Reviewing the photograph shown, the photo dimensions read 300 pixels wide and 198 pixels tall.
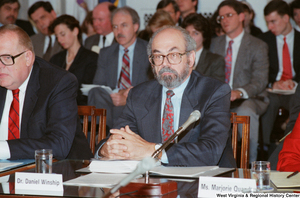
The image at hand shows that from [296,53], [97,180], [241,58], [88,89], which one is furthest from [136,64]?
[97,180]

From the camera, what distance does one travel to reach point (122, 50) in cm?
490

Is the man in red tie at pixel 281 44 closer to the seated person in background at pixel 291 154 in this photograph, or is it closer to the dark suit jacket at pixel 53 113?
the seated person in background at pixel 291 154

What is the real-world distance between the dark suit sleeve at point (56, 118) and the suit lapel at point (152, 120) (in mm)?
449

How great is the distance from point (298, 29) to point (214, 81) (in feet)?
11.5

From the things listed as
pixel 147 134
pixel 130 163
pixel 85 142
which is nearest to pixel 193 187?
pixel 130 163

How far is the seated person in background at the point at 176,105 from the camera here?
7.47 feet

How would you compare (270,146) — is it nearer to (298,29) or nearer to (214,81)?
(298,29)

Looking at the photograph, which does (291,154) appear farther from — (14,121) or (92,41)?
(92,41)

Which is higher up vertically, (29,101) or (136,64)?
(136,64)

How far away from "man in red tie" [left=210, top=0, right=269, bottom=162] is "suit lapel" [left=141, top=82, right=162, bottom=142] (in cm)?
186

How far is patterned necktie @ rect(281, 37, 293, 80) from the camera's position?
16.5 ft

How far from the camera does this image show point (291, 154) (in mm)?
2047

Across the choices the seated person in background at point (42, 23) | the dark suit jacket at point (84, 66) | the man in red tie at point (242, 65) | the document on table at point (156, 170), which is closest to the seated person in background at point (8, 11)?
the seated person in background at point (42, 23)

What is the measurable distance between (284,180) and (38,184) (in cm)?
98
